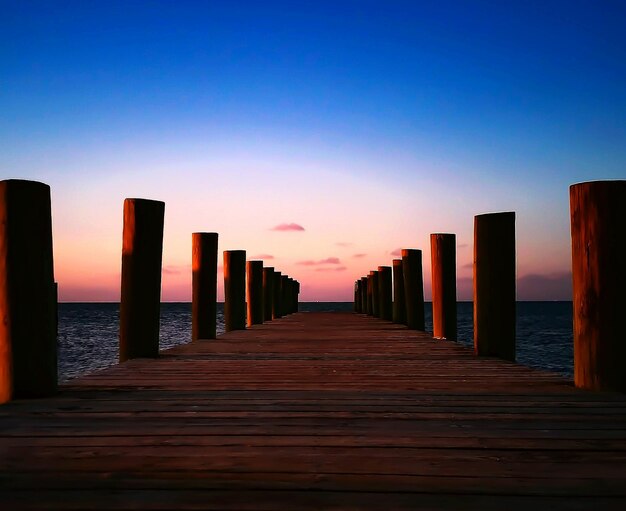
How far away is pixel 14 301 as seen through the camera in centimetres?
345

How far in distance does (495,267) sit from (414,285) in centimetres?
566

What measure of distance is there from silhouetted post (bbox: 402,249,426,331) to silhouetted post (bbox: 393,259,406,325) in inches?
56.5

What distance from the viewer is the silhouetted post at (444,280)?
8156 mm

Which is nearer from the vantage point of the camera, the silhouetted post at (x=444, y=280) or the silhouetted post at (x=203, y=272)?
the silhouetted post at (x=203, y=272)

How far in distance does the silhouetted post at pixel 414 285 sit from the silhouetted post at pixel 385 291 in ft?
11.3

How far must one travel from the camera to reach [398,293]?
1253 centimetres

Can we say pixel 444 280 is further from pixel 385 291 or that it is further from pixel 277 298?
pixel 277 298

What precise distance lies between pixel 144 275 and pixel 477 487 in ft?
12.5

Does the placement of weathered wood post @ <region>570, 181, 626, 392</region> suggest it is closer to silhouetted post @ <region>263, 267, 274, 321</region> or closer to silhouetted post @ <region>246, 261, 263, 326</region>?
silhouetted post @ <region>246, 261, 263, 326</region>

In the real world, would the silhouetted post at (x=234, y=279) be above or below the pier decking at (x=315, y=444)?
above

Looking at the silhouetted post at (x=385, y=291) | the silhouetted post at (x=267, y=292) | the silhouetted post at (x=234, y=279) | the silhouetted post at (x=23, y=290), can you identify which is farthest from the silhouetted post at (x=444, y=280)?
the silhouetted post at (x=267, y=292)

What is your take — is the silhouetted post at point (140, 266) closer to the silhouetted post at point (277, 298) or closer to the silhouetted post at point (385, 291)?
the silhouetted post at point (385, 291)

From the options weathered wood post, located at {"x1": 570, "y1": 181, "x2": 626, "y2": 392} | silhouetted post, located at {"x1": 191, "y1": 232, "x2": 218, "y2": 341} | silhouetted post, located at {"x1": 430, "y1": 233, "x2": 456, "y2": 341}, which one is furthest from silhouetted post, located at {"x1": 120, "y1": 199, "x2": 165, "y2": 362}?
silhouetted post, located at {"x1": 430, "y1": 233, "x2": 456, "y2": 341}

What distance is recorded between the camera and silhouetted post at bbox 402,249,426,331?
34.7 ft
